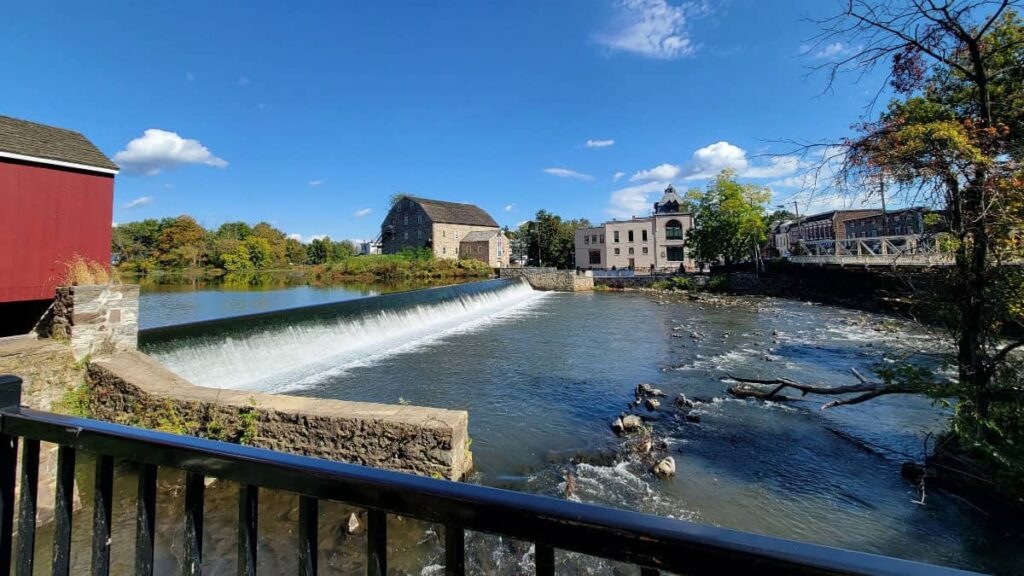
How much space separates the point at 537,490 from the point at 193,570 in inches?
188

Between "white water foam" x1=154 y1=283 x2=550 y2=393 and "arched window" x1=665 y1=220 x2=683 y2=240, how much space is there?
123 ft

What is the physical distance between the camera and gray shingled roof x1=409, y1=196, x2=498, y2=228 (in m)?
54.7

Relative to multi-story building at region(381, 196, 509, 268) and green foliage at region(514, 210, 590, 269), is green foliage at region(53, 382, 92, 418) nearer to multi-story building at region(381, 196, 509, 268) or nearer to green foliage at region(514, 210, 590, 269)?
multi-story building at region(381, 196, 509, 268)

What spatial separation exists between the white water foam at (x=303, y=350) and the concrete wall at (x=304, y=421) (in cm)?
321

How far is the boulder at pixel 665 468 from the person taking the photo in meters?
5.93

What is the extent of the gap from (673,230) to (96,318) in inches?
2004

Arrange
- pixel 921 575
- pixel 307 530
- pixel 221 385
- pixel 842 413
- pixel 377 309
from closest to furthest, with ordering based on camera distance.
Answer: pixel 921 575 → pixel 307 530 → pixel 842 413 → pixel 221 385 → pixel 377 309

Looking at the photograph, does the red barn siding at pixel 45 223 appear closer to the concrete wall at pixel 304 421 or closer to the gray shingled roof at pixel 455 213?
the concrete wall at pixel 304 421

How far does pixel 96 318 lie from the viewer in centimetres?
686

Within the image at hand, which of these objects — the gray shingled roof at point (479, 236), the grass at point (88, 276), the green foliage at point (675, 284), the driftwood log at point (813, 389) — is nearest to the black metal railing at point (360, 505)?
the driftwood log at point (813, 389)

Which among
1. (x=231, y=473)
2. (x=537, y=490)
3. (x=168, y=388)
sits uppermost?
(x=231, y=473)

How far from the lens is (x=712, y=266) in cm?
4266

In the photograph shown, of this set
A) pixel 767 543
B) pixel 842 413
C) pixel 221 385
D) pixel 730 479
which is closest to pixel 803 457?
pixel 730 479

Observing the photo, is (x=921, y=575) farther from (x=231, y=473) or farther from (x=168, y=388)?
(x=168, y=388)
